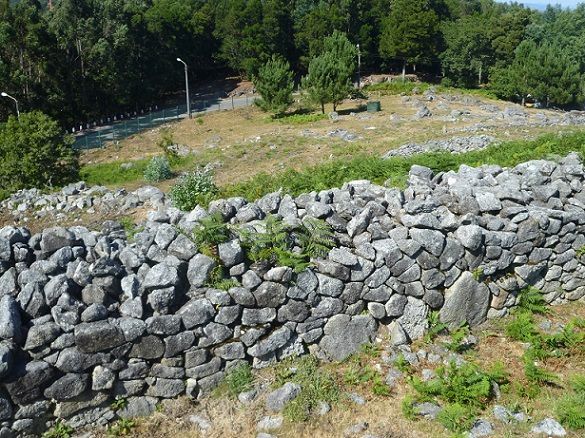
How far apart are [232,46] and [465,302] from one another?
64810 mm

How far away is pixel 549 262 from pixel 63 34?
51.0 m

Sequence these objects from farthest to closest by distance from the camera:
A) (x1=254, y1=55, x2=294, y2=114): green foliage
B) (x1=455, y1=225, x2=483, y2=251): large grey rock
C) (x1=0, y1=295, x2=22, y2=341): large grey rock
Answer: (x1=254, y1=55, x2=294, y2=114): green foliage
(x1=455, y1=225, x2=483, y2=251): large grey rock
(x1=0, y1=295, x2=22, y2=341): large grey rock

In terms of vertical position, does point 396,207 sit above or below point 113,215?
above

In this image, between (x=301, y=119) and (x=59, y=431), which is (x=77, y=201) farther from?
(x=301, y=119)

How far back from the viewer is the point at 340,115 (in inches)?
1722

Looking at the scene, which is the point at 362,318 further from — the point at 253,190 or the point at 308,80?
the point at 308,80

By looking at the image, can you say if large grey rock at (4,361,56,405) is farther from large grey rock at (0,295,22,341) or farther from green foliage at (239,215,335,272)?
green foliage at (239,215,335,272)

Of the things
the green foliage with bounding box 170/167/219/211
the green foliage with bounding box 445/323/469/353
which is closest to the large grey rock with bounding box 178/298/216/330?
the green foliage with bounding box 445/323/469/353

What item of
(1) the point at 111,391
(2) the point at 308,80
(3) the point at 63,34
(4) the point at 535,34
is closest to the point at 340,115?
(2) the point at 308,80

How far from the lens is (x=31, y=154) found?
73.7 feet

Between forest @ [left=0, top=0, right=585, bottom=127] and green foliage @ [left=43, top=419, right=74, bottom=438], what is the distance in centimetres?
4258

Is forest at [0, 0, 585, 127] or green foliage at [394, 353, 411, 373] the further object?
forest at [0, 0, 585, 127]

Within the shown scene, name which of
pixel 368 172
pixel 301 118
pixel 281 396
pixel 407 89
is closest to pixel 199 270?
pixel 281 396

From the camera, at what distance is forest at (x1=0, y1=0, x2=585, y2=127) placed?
46.6 meters
